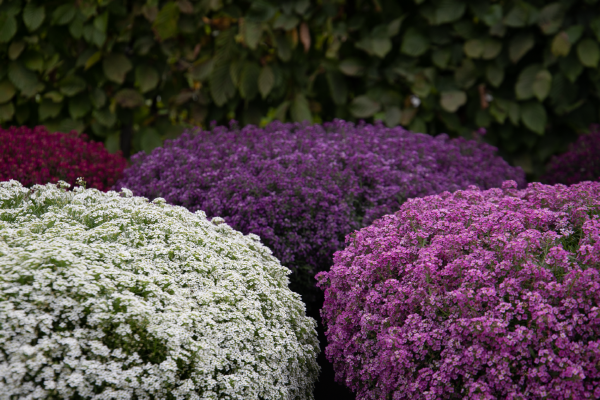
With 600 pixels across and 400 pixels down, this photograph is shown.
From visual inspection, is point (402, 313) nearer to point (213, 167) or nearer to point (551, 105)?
point (213, 167)

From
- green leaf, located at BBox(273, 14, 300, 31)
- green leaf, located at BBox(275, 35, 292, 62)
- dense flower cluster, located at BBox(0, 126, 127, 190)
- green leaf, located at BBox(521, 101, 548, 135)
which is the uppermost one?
green leaf, located at BBox(273, 14, 300, 31)

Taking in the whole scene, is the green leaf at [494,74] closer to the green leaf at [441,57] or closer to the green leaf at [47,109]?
the green leaf at [441,57]

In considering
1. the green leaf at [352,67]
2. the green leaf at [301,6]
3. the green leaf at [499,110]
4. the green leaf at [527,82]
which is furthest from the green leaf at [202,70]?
the green leaf at [527,82]

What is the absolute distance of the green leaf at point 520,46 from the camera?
21.6 feet

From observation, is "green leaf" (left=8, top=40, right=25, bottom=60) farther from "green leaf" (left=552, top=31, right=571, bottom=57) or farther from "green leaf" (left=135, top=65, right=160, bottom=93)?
"green leaf" (left=552, top=31, right=571, bottom=57)

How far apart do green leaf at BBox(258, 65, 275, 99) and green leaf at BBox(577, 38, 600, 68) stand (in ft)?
12.3

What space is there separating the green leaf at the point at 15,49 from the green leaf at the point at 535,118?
21.1 feet

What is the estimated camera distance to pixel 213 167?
4.76 meters

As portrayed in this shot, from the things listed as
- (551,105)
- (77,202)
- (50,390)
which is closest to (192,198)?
(77,202)

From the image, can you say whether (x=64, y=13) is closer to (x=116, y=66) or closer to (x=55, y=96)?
(x=116, y=66)

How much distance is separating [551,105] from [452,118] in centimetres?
125

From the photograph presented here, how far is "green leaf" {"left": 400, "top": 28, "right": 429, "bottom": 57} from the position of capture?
6859mm

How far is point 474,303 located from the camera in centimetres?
272

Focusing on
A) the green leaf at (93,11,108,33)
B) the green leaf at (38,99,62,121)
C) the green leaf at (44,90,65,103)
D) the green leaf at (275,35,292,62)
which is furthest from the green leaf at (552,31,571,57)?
the green leaf at (38,99,62,121)
